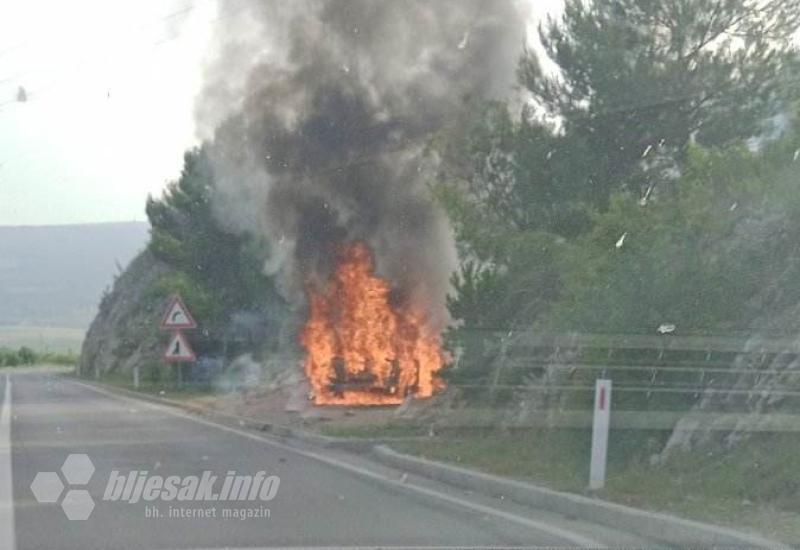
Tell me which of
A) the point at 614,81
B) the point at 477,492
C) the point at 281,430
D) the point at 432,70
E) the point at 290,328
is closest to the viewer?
the point at 477,492

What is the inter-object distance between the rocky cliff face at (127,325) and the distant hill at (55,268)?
1430 inches

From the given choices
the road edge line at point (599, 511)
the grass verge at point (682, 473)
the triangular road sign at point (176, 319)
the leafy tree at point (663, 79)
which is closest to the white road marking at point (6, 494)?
the triangular road sign at point (176, 319)

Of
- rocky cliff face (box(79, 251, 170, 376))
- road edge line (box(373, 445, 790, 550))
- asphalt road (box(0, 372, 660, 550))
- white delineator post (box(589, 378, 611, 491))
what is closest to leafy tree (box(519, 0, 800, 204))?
asphalt road (box(0, 372, 660, 550))

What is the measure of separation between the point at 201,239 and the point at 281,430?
2513cm

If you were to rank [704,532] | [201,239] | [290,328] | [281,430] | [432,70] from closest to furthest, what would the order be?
→ [704,532], [281,430], [432,70], [290,328], [201,239]

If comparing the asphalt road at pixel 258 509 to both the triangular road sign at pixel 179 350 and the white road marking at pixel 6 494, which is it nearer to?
the white road marking at pixel 6 494

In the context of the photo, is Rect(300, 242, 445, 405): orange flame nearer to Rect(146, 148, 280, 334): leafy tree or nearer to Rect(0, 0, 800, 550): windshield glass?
Rect(0, 0, 800, 550): windshield glass

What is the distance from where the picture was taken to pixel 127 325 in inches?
2400

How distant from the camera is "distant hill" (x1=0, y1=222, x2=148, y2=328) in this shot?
121 m

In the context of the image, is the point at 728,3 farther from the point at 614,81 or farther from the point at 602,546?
the point at 602,546

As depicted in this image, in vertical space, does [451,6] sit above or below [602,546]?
above

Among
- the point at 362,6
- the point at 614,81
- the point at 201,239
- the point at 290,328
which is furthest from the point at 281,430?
the point at 201,239

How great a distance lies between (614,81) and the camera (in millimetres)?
25328

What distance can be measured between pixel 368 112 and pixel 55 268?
111 m
